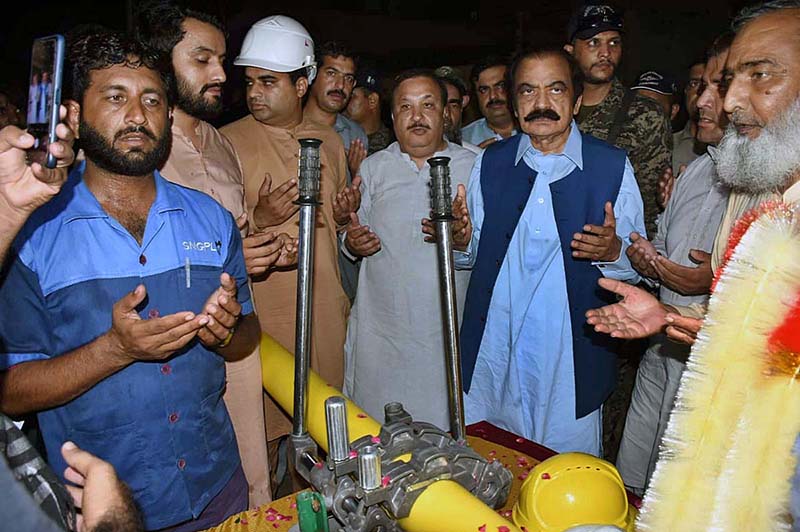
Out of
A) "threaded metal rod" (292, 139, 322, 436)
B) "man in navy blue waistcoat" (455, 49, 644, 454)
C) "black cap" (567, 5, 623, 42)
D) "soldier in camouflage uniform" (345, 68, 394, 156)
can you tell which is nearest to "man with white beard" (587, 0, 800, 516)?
"man in navy blue waistcoat" (455, 49, 644, 454)

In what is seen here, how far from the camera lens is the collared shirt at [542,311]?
271 centimetres

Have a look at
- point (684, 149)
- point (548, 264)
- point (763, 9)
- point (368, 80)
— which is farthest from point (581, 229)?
point (368, 80)

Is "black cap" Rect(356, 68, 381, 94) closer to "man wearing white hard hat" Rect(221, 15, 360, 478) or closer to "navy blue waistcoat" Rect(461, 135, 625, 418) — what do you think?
"man wearing white hard hat" Rect(221, 15, 360, 478)

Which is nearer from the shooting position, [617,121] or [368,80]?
[617,121]

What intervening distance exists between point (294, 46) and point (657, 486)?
2.82m

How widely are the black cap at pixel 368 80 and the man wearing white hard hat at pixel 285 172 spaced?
1725mm

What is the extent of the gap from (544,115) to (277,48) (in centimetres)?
141

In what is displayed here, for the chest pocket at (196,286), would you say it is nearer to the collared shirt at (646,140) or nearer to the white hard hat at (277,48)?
the white hard hat at (277,48)

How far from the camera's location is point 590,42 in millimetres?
3814

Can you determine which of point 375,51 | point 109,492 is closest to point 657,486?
point 109,492

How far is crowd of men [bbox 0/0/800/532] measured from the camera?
172 centimetres

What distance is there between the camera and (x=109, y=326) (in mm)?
1772

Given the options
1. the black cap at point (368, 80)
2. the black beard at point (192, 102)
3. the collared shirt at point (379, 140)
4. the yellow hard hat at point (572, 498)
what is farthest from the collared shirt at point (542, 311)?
the black cap at point (368, 80)

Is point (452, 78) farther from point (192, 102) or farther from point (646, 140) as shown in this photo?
point (192, 102)
